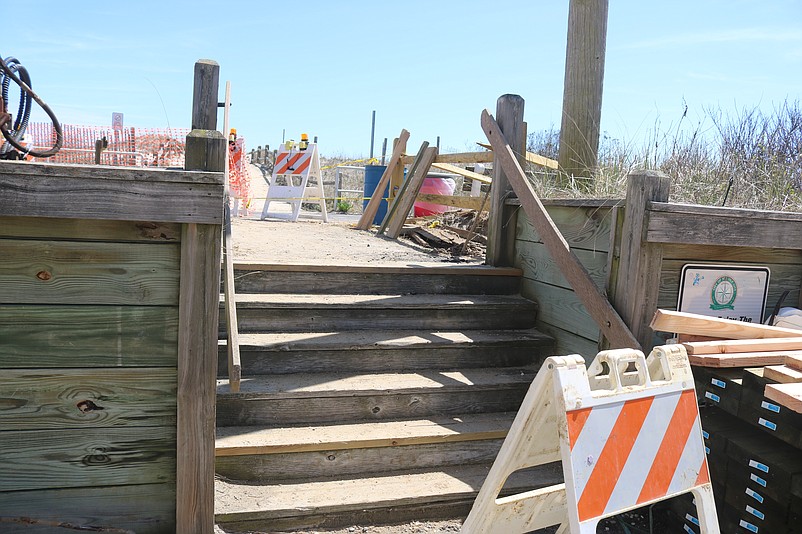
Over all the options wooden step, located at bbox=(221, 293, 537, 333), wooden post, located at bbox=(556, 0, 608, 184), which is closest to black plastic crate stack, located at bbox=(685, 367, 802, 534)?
wooden step, located at bbox=(221, 293, 537, 333)

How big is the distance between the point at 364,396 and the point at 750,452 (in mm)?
1874

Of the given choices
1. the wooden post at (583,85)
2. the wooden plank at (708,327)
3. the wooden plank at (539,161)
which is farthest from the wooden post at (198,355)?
the wooden plank at (539,161)

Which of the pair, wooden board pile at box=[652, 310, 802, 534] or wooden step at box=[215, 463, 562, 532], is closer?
wooden board pile at box=[652, 310, 802, 534]

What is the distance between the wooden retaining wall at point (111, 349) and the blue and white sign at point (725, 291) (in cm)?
255

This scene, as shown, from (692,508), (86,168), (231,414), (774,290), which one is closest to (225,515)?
(231,414)

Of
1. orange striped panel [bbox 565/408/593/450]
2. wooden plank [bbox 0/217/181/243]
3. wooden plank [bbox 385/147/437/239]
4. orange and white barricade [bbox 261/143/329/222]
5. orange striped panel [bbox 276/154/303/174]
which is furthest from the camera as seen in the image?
orange striped panel [bbox 276/154/303/174]

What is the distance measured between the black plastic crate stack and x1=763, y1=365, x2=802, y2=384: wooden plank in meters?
0.03

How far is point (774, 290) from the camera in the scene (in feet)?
12.2

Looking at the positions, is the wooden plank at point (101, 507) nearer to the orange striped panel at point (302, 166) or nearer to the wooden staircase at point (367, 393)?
the wooden staircase at point (367, 393)

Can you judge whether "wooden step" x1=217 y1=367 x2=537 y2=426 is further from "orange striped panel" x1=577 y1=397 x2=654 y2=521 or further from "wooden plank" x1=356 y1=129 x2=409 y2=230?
"wooden plank" x1=356 y1=129 x2=409 y2=230

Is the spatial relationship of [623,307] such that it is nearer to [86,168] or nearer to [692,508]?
[692,508]

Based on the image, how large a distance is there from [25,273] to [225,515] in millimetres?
1341

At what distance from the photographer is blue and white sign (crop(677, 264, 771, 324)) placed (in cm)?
349

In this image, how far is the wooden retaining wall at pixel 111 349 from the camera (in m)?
2.28
